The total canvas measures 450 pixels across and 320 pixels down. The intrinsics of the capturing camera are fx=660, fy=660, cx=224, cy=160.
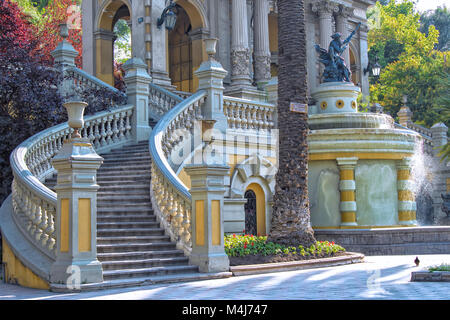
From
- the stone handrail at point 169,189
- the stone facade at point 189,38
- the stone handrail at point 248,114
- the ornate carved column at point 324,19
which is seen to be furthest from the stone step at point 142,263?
the ornate carved column at point 324,19

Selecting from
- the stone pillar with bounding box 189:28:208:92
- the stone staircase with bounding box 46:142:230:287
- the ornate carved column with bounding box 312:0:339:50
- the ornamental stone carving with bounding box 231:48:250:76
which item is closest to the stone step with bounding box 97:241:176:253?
the stone staircase with bounding box 46:142:230:287

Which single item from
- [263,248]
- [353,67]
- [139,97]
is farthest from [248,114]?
[353,67]

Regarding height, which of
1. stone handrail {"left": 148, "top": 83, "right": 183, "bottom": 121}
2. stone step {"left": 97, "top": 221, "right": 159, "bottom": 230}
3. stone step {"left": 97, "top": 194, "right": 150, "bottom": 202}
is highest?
stone handrail {"left": 148, "top": 83, "right": 183, "bottom": 121}

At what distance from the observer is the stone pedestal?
22375 millimetres

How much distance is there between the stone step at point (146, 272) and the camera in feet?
34.9

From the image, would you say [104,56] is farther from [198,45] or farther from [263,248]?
[263,248]

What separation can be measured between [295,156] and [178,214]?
333 cm

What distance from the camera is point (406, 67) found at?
41.4m

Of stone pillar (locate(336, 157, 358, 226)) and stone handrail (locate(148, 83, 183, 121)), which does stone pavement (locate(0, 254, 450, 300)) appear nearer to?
stone pillar (locate(336, 157, 358, 226))

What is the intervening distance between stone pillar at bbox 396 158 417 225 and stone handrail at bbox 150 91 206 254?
7.03 meters

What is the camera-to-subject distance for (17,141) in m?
16.0

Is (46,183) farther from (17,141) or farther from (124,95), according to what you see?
(124,95)

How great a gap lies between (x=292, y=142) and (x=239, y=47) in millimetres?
A: 12473
